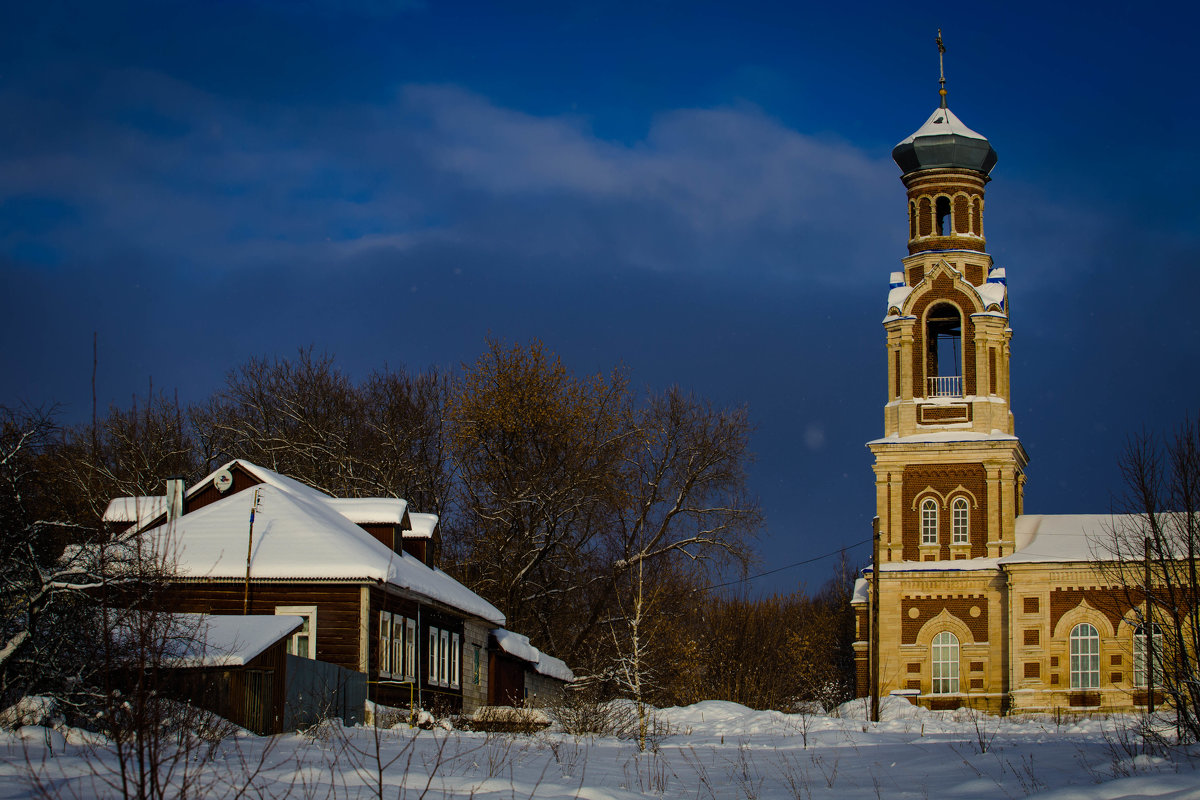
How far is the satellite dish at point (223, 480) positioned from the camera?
27.2 m

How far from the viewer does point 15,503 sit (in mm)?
15273

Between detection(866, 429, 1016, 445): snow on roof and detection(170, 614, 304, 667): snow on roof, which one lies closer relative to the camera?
detection(170, 614, 304, 667): snow on roof

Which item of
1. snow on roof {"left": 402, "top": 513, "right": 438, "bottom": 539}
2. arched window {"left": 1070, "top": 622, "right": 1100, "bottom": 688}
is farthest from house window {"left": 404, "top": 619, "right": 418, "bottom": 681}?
arched window {"left": 1070, "top": 622, "right": 1100, "bottom": 688}

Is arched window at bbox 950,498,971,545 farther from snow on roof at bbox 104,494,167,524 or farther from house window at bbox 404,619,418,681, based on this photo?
snow on roof at bbox 104,494,167,524

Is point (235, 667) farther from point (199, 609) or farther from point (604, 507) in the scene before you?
point (604, 507)

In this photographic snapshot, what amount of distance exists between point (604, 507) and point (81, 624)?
28.9 metres

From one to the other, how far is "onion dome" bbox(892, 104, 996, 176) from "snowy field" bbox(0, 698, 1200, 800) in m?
29.8

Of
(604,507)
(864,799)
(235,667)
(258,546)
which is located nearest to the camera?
(864,799)

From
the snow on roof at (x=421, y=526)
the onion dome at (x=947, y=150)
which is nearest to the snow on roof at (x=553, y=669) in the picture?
the snow on roof at (x=421, y=526)

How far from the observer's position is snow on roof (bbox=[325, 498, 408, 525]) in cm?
2858

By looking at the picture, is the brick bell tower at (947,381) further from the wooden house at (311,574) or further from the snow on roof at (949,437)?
the wooden house at (311,574)

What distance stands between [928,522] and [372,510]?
75.6 feet

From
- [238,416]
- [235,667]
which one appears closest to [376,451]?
[238,416]

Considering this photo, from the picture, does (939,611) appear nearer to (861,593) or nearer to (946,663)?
(946,663)
